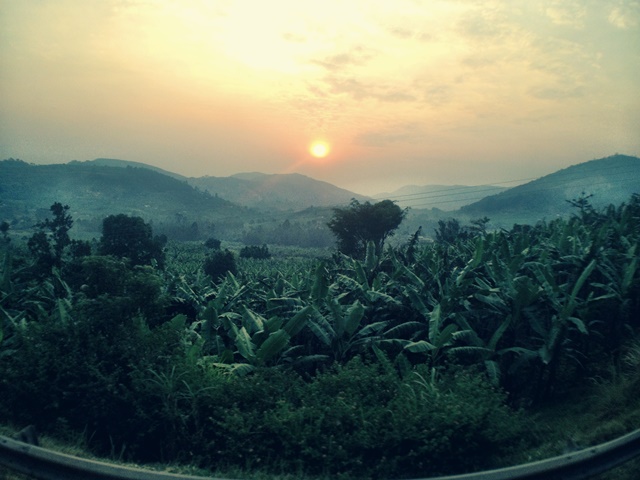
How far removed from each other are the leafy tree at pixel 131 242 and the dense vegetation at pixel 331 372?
2727 centimetres

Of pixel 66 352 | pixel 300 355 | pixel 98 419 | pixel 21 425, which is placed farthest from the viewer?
pixel 300 355

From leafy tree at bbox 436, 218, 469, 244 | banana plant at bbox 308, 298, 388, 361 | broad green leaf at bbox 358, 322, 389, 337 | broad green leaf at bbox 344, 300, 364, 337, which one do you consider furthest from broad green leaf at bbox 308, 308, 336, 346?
leafy tree at bbox 436, 218, 469, 244

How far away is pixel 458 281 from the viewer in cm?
1262

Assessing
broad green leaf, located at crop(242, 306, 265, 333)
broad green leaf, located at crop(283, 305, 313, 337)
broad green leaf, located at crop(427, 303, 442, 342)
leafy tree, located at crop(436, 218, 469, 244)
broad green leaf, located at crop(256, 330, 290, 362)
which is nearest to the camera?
broad green leaf, located at crop(256, 330, 290, 362)

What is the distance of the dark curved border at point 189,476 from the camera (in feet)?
16.2

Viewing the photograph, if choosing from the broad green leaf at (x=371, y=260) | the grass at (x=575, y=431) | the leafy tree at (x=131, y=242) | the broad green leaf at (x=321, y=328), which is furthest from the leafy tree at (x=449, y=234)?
the leafy tree at (x=131, y=242)

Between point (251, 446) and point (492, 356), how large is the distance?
6.74 meters

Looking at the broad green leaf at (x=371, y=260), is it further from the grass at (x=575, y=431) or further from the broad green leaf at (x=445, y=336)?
the grass at (x=575, y=431)

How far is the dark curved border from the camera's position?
4934mm

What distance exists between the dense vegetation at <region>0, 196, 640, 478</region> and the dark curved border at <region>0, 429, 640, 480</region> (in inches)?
54.2

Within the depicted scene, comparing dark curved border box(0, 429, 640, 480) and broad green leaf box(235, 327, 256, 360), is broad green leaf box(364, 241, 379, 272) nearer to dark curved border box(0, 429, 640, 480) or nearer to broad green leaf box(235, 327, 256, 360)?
broad green leaf box(235, 327, 256, 360)

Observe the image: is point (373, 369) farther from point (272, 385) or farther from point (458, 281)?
point (458, 281)

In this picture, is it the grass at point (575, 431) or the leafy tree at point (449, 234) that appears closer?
the grass at point (575, 431)

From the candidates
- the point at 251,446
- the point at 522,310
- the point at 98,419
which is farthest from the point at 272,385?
the point at 522,310
